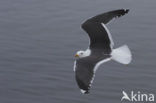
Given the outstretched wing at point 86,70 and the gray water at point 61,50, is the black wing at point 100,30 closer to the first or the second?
the outstretched wing at point 86,70

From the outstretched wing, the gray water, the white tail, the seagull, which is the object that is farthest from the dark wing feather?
the gray water

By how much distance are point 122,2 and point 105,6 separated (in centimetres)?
76

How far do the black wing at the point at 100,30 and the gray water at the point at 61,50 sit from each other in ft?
9.19

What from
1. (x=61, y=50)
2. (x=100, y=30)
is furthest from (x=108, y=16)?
(x=61, y=50)

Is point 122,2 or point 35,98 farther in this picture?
point 122,2

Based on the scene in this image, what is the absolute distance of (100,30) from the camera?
13.4 metres

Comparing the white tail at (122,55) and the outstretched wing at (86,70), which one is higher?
the white tail at (122,55)

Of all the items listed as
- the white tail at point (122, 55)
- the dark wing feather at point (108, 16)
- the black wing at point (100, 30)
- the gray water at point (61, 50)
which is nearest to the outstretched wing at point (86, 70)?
the white tail at point (122, 55)

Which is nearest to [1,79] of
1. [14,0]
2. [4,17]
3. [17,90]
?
[17,90]

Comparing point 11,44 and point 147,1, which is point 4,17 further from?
point 147,1

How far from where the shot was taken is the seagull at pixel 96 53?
40.3 ft

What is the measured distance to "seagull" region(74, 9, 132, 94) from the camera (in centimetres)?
1228

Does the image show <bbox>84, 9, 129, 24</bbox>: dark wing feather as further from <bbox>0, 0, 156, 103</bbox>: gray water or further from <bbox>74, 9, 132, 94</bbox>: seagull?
<bbox>0, 0, 156, 103</bbox>: gray water

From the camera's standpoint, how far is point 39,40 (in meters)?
19.0
